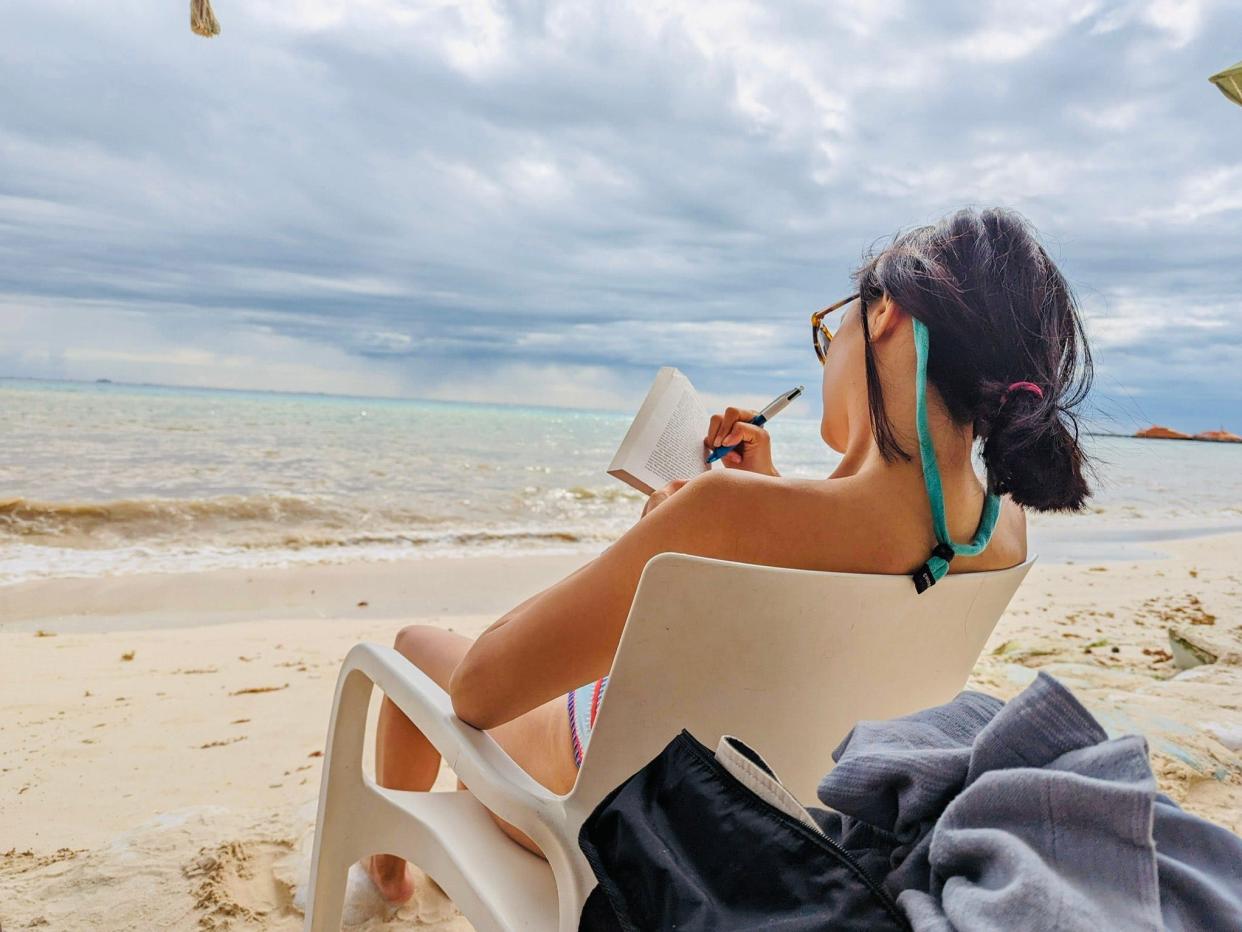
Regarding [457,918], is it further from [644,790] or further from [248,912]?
[644,790]

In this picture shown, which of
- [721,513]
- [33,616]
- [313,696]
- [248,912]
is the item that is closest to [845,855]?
[721,513]

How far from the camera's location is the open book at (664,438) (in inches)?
68.8

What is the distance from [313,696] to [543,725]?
2.60 m

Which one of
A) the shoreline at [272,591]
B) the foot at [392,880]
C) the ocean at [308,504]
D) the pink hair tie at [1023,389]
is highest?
the pink hair tie at [1023,389]

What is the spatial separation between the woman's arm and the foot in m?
1.03

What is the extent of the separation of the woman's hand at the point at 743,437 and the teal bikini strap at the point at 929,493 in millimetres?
637

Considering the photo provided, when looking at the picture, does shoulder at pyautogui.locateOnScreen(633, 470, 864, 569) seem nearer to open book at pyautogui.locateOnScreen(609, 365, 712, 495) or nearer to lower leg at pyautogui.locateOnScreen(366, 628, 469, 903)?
open book at pyautogui.locateOnScreen(609, 365, 712, 495)

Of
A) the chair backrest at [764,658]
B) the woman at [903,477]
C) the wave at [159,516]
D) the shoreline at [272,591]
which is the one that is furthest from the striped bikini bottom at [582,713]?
the wave at [159,516]

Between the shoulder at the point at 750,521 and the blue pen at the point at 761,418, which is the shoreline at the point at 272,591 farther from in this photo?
the shoulder at the point at 750,521

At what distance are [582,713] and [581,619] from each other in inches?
13.4

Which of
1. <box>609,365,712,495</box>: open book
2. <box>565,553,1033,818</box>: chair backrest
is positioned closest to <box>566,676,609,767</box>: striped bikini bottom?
<box>565,553,1033,818</box>: chair backrest

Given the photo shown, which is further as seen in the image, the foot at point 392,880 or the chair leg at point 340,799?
the foot at point 392,880

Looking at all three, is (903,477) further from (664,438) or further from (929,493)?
(664,438)

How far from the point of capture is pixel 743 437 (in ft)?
6.11
